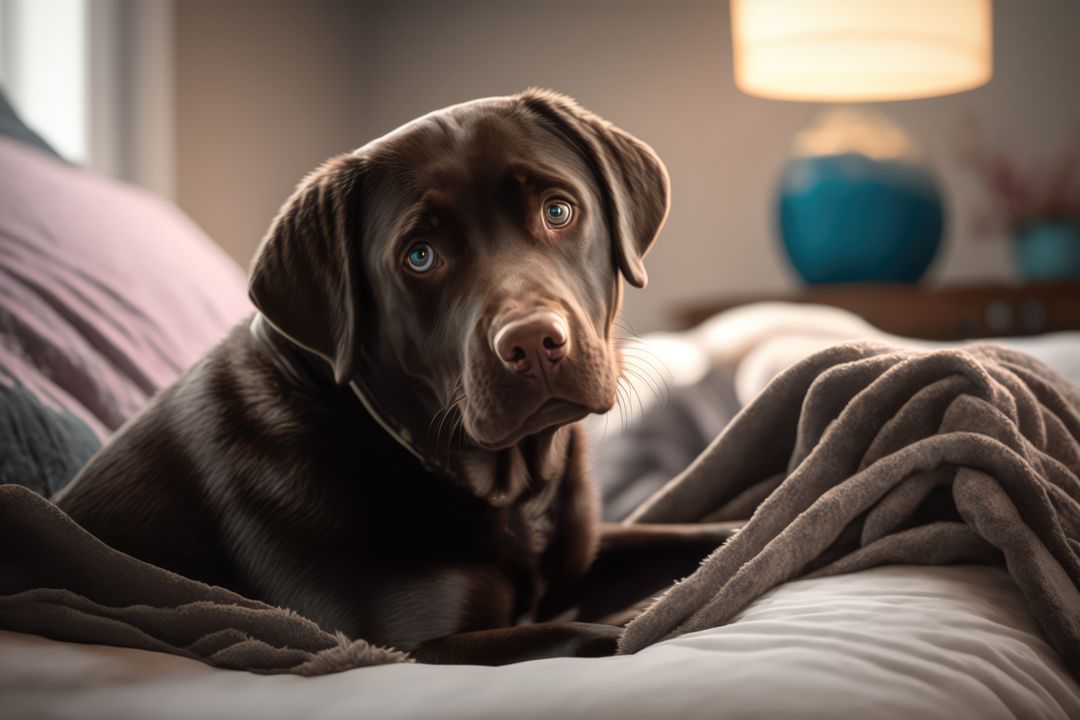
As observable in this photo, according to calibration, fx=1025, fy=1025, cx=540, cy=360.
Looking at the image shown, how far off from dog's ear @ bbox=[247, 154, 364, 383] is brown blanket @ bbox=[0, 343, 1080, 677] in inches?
10.0

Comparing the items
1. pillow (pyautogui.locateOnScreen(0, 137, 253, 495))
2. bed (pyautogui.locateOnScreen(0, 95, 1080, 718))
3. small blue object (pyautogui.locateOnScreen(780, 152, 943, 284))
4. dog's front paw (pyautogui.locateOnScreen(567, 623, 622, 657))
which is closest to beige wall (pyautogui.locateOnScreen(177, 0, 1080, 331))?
small blue object (pyautogui.locateOnScreen(780, 152, 943, 284))

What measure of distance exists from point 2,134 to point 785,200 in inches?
105

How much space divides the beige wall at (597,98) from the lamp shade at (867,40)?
3.99ft

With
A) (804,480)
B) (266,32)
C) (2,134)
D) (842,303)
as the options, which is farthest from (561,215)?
(266,32)

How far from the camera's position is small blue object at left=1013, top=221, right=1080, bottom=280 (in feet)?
12.0

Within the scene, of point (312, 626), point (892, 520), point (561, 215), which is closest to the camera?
point (312, 626)

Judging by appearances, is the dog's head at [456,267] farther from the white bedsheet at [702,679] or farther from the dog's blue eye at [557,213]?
the white bedsheet at [702,679]

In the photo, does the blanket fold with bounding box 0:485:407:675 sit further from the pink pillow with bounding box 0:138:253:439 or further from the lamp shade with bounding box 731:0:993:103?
the lamp shade with bounding box 731:0:993:103

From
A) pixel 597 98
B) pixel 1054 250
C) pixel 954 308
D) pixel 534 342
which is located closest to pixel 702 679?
pixel 534 342

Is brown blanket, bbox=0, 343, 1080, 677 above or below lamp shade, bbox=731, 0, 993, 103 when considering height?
below

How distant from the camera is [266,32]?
13.6ft

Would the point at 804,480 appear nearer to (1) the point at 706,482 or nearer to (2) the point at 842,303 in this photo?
(1) the point at 706,482

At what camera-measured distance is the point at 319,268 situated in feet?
3.18

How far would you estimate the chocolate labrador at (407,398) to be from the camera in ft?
2.92
